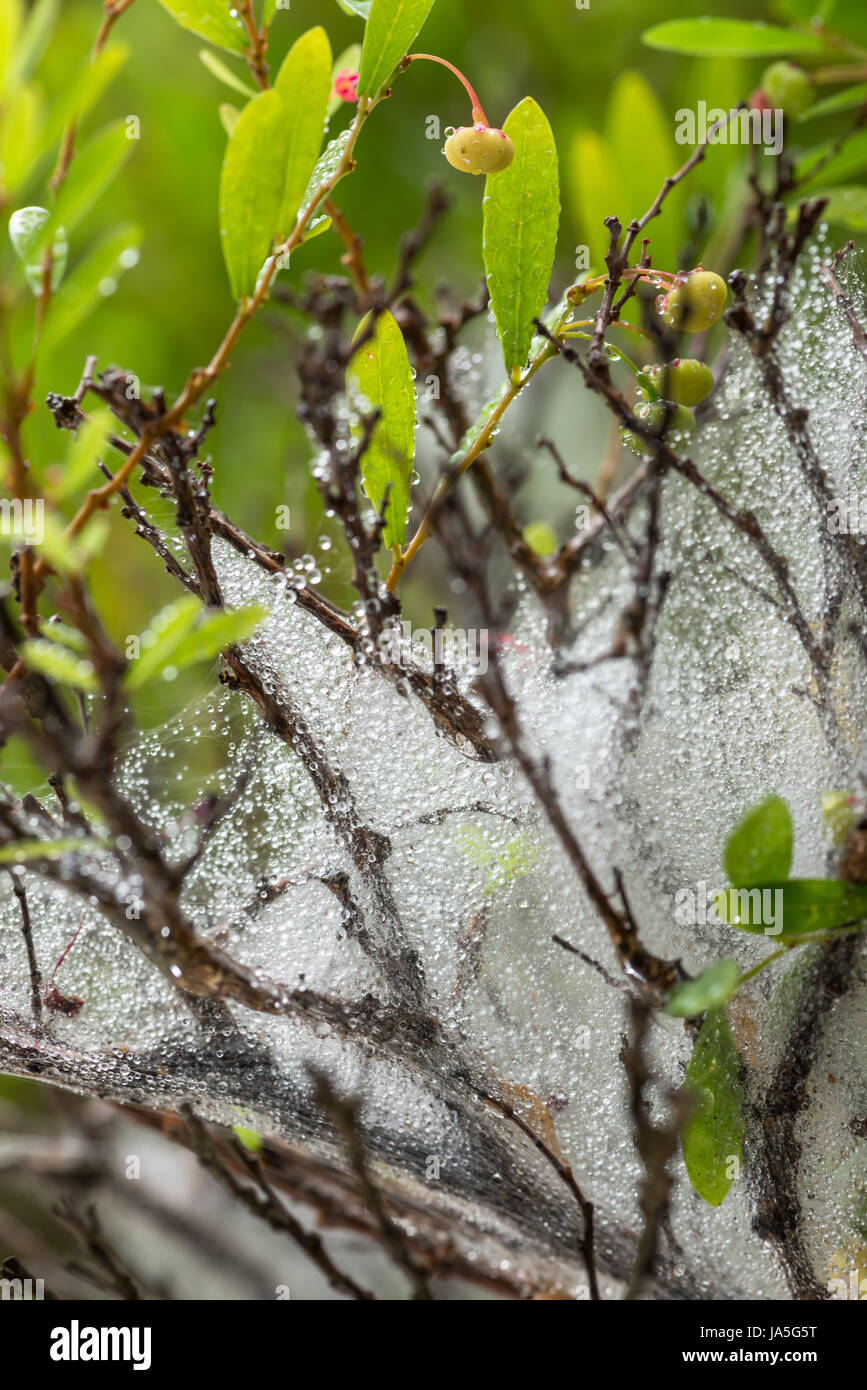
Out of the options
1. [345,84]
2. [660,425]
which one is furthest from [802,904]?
[345,84]

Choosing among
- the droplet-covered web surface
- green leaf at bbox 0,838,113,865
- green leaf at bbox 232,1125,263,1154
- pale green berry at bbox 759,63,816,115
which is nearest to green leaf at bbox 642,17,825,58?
pale green berry at bbox 759,63,816,115

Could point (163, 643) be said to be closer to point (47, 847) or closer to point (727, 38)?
point (47, 847)

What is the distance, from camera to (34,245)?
51 centimetres

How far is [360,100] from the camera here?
63 centimetres

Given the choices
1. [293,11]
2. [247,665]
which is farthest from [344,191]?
[247,665]

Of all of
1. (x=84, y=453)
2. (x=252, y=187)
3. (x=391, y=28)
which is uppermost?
(x=391, y=28)

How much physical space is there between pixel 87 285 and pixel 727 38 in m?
0.71

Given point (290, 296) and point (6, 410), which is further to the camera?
point (290, 296)

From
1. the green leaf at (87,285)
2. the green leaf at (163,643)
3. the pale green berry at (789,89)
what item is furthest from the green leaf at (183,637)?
the pale green berry at (789,89)

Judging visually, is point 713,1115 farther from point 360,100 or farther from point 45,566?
point 360,100

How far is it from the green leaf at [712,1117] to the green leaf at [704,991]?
99 millimetres

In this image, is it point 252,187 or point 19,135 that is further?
point 252,187
